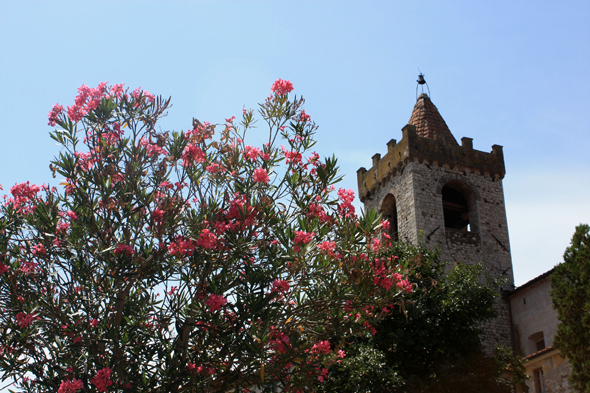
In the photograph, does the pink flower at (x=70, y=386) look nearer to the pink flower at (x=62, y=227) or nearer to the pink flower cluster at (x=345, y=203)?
the pink flower at (x=62, y=227)

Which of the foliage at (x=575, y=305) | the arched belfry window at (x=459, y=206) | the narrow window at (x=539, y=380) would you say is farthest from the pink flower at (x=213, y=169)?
the arched belfry window at (x=459, y=206)

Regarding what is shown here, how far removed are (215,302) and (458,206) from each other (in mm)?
22290

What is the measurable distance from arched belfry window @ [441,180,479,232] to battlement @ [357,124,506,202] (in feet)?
3.61

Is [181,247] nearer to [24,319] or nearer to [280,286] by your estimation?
[280,286]

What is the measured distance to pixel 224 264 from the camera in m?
7.86

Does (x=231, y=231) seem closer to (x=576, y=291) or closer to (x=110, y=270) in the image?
(x=110, y=270)

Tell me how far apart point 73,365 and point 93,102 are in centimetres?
382

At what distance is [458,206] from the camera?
90.0ft

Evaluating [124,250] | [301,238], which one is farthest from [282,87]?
[124,250]

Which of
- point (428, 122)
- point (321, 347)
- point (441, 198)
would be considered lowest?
point (321, 347)

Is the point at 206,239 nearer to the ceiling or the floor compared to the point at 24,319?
nearer to the ceiling

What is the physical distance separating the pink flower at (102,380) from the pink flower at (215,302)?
1.45m

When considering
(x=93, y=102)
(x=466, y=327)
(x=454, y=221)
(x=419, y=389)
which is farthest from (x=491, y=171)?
(x=93, y=102)

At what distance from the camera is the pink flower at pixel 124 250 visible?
750 centimetres
